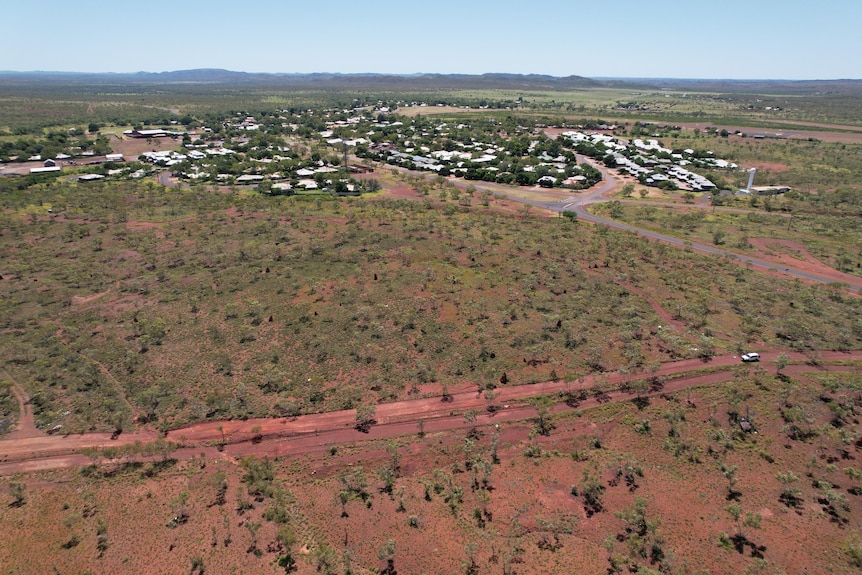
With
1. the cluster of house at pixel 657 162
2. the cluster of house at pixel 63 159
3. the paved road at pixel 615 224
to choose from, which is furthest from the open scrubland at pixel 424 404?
the cluster of house at pixel 63 159

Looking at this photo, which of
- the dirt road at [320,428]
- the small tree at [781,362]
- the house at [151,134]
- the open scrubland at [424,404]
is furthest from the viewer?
the house at [151,134]

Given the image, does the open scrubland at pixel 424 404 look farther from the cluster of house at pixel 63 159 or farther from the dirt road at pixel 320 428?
the cluster of house at pixel 63 159

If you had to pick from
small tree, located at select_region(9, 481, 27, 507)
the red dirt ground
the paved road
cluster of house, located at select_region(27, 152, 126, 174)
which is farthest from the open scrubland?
cluster of house, located at select_region(27, 152, 126, 174)

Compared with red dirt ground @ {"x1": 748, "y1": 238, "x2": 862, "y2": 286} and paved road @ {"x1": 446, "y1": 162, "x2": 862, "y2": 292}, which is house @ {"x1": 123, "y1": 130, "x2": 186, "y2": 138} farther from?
red dirt ground @ {"x1": 748, "y1": 238, "x2": 862, "y2": 286}

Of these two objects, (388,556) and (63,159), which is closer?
(388,556)

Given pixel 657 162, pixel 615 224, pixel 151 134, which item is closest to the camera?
pixel 615 224

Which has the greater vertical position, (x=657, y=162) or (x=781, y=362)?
(x=657, y=162)

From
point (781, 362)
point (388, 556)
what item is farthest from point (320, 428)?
point (781, 362)

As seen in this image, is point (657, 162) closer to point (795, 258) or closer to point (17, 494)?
point (795, 258)

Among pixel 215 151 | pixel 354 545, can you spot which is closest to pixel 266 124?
pixel 215 151
